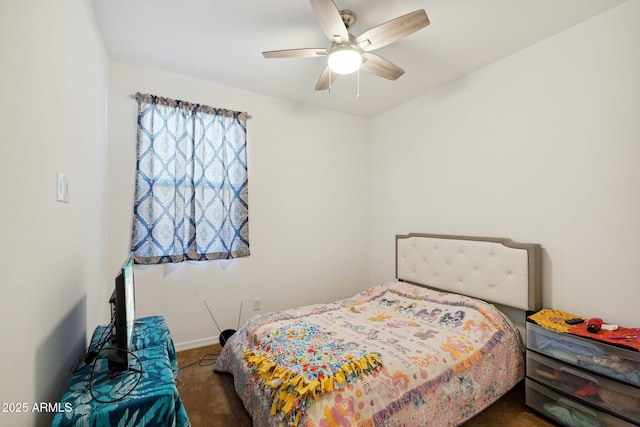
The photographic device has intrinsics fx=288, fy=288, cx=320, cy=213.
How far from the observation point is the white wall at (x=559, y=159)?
6.13ft

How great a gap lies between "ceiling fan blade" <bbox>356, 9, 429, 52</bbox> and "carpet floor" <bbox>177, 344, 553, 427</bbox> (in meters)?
2.48

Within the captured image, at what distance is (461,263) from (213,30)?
279 cm

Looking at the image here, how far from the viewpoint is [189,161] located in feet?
9.24

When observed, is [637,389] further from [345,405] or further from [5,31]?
[5,31]

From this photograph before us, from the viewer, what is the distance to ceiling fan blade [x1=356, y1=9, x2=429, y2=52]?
5.26ft

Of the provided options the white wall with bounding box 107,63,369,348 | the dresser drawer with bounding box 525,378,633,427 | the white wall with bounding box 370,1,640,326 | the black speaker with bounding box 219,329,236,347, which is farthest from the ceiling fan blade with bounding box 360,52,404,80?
the black speaker with bounding box 219,329,236,347

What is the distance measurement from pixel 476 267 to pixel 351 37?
2096 mm

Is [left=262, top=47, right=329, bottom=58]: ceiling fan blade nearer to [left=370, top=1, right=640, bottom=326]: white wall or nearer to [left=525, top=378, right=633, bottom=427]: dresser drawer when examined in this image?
[left=370, top=1, right=640, bottom=326]: white wall

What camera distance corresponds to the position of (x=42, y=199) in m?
1.03

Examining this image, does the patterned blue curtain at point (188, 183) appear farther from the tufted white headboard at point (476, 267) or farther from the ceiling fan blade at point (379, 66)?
the tufted white headboard at point (476, 267)

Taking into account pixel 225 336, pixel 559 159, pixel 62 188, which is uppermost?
pixel 559 159

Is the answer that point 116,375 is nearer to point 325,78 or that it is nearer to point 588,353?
point 325,78

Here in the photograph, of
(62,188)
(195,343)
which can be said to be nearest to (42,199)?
(62,188)

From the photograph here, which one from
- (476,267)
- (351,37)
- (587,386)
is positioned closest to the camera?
(587,386)
